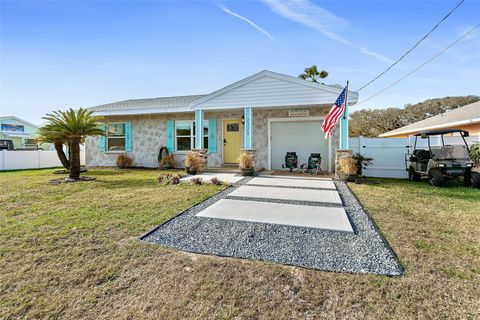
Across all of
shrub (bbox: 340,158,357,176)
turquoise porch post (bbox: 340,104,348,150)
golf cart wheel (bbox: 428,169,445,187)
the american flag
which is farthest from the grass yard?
turquoise porch post (bbox: 340,104,348,150)

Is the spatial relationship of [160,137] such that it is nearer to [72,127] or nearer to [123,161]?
A: [123,161]

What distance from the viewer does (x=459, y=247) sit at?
2.80 metres

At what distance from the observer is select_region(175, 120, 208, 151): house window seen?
11203 millimetres

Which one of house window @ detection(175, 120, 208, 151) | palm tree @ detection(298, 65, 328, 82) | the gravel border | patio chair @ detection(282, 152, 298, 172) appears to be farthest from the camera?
palm tree @ detection(298, 65, 328, 82)

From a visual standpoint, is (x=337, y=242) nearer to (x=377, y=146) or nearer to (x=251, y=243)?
(x=251, y=243)

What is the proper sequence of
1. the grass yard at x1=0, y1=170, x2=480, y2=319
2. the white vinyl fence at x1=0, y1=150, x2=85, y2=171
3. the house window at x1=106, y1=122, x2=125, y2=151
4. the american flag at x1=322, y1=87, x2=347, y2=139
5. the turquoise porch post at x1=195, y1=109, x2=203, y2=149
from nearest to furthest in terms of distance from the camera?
the grass yard at x1=0, y1=170, x2=480, y2=319 < the american flag at x1=322, y1=87, x2=347, y2=139 < the turquoise porch post at x1=195, y1=109, x2=203, y2=149 < the white vinyl fence at x1=0, y1=150, x2=85, y2=171 < the house window at x1=106, y1=122, x2=125, y2=151

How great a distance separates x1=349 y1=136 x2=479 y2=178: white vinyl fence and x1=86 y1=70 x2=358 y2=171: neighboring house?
3.88ft

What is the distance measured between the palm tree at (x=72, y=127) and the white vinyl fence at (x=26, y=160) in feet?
23.8

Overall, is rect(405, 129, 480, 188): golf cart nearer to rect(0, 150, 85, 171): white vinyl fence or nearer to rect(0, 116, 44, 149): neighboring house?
rect(0, 150, 85, 171): white vinyl fence

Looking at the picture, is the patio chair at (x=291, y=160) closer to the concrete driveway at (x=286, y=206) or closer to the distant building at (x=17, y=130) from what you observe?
the concrete driveway at (x=286, y=206)

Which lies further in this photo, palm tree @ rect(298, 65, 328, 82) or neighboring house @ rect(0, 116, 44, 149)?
neighboring house @ rect(0, 116, 44, 149)

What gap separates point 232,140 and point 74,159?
616 centimetres

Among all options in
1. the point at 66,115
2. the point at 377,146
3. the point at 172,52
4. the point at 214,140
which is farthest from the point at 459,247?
the point at 172,52

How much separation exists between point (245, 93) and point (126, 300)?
789 centimetres
